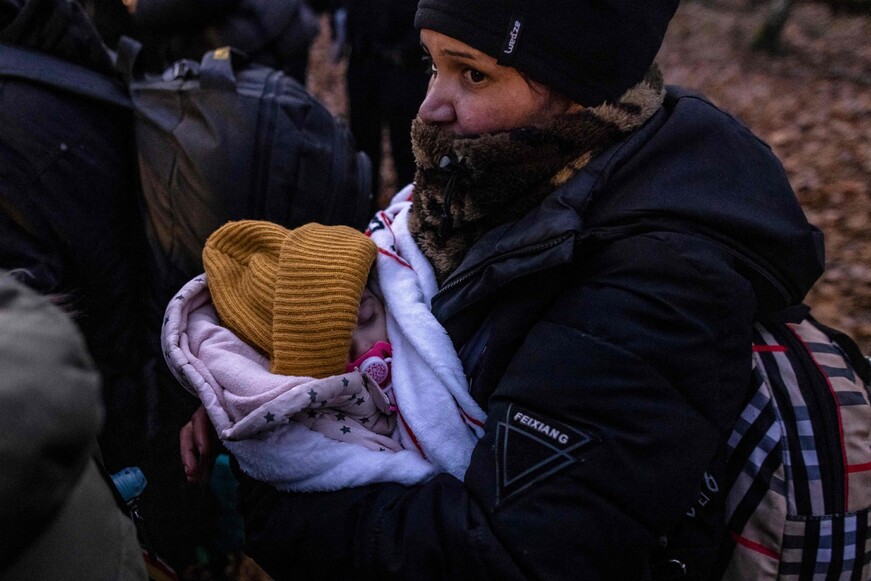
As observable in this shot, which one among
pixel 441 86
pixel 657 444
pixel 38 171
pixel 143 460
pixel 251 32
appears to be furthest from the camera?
pixel 251 32

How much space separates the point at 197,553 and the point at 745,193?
95.8 inches

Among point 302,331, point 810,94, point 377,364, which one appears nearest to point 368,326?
point 377,364

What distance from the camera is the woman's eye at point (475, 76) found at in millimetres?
1580

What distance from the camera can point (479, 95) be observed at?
1582 millimetres

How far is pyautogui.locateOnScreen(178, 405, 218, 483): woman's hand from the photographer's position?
5.78 feet

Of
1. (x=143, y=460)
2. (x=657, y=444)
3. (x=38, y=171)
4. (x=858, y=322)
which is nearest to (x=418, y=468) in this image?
(x=657, y=444)

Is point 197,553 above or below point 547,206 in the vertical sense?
below

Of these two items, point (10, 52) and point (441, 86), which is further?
point (10, 52)

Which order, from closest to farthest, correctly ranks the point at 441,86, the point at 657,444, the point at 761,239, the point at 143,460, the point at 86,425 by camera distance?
1. the point at 86,425
2. the point at 657,444
3. the point at 761,239
4. the point at 441,86
5. the point at 143,460

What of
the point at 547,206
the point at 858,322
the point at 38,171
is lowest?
the point at 858,322

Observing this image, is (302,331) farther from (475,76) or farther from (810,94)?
(810,94)

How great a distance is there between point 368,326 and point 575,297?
0.67 meters

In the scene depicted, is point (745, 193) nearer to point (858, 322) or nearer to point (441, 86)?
point (441, 86)

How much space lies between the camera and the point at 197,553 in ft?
8.59
